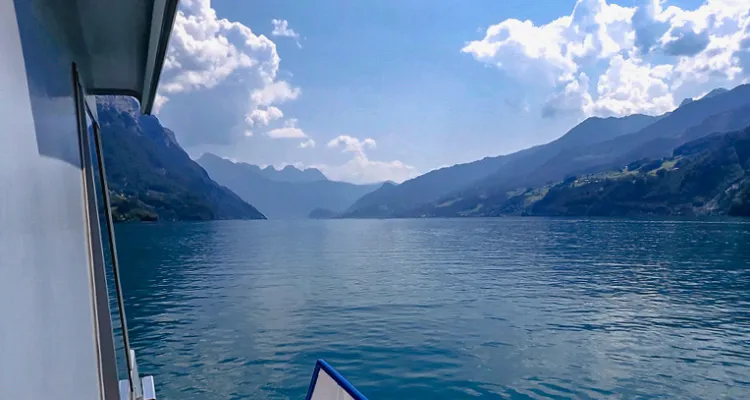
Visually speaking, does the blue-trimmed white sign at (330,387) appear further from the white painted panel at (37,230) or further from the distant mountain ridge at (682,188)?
the distant mountain ridge at (682,188)

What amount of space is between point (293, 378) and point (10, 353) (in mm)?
13167

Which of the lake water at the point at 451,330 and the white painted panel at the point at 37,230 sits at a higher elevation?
the white painted panel at the point at 37,230

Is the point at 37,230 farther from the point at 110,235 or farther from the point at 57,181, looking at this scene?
the point at 110,235

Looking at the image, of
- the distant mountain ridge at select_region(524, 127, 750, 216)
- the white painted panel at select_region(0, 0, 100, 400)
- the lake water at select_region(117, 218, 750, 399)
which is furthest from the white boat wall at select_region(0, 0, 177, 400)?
the distant mountain ridge at select_region(524, 127, 750, 216)

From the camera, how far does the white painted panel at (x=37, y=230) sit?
1585 millimetres

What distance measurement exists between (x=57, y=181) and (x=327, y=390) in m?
2.86

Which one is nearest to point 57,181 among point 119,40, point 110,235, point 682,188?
point 119,40

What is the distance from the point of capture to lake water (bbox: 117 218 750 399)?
44.4 ft

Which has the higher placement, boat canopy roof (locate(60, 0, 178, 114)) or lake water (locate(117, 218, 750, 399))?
boat canopy roof (locate(60, 0, 178, 114))

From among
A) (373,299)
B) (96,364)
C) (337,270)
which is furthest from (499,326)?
(337,270)

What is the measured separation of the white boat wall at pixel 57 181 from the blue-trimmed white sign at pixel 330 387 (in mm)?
1775

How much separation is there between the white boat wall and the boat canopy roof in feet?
0.04

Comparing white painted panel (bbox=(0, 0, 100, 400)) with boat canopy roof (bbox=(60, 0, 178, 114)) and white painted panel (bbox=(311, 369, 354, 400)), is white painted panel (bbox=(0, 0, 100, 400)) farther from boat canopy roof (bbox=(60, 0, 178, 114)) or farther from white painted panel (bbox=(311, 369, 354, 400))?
white painted panel (bbox=(311, 369, 354, 400))

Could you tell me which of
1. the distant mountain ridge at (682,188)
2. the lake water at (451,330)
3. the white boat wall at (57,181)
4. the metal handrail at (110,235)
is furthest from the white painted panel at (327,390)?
the distant mountain ridge at (682,188)
